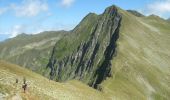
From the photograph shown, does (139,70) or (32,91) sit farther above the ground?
(32,91)

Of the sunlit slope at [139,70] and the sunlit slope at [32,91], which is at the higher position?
the sunlit slope at [32,91]

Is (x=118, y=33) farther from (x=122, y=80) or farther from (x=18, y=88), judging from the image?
(x=18, y=88)

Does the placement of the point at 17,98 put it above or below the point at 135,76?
above

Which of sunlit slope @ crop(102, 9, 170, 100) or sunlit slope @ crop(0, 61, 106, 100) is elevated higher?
sunlit slope @ crop(0, 61, 106, 100)

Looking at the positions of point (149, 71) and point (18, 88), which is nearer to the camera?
point (18, 88)

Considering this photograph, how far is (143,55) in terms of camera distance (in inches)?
7062

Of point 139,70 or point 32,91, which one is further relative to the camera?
point 139,70

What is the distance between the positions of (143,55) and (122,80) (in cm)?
4556

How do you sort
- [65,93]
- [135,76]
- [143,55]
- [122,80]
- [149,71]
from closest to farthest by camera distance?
[65,93] < [122,80] < [135,76] < [149,71] < [143,55]

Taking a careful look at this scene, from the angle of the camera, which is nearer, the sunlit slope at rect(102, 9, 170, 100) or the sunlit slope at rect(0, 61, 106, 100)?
the sunlit slope at rect(0, 61, 106, 100)

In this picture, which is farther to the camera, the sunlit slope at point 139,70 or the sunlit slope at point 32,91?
the sunlit slope at point 139,70

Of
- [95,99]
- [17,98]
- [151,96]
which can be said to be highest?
[17,98]

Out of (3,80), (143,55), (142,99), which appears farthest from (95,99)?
(143,55)

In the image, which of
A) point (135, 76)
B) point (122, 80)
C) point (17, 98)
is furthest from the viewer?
point (135, 76)
